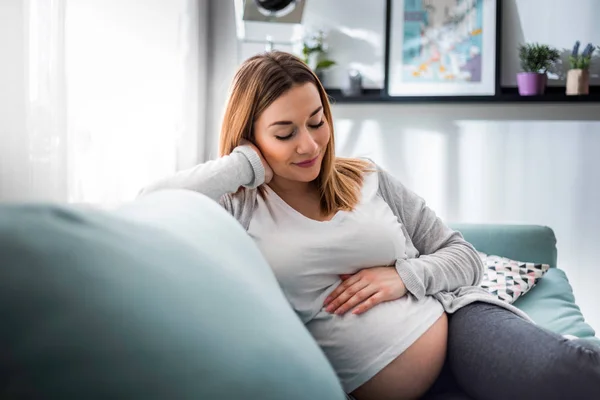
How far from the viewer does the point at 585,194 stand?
3.24 meters

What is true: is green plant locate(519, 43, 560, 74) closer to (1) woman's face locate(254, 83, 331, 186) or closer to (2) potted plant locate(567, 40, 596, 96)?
(2) potted plant locate(567, 40, 596, 96)

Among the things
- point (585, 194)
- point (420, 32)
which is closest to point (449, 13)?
point (420, 32)

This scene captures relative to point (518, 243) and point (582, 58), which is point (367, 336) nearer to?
point (518, 243)

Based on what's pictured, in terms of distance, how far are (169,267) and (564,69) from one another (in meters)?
3.16

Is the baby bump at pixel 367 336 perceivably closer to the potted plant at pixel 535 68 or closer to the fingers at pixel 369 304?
the fingers at pixel 369 304

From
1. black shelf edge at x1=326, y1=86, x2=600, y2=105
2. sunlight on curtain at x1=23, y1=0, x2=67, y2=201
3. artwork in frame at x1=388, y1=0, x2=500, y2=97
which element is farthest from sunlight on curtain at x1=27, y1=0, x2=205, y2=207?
artwork in frame at x1=388, y1=0, x2=500, y2=97

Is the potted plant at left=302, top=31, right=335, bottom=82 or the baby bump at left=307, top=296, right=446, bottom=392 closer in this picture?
the baby bump at left=307, top=296, right=446, bottom=392

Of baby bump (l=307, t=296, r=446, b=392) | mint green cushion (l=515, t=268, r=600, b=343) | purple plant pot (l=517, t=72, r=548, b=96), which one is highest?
purple plant pot (l=517, t=72, r=548, b=96)

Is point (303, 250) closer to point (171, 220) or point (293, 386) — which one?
point (171, 220)

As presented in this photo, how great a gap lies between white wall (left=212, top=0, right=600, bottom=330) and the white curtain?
0.88m

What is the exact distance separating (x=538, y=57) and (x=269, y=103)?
2.16 metres

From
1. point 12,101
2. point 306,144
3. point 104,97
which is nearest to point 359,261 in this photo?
point 306,144

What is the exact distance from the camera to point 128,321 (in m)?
0.41

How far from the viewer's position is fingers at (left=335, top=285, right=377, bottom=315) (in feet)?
4.15
